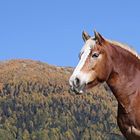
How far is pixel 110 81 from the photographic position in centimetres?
988

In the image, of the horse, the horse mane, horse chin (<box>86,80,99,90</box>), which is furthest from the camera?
the horse mane

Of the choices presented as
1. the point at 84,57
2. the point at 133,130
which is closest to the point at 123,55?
the point at 84,57

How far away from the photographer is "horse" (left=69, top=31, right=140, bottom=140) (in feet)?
31.3

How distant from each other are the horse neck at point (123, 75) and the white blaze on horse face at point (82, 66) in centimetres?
46

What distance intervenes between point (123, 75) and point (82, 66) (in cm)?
87

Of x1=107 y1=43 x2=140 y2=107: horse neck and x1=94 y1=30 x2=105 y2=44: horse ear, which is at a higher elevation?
x1=94 y1=30 x2=105 y2=44: horse ear

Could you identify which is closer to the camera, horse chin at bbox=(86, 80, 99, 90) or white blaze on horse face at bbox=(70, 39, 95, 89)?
white blaze on horse face at bbox=(70, 39, 95, 89)

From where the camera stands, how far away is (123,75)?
9.94 metres

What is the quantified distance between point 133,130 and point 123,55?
1.60 m

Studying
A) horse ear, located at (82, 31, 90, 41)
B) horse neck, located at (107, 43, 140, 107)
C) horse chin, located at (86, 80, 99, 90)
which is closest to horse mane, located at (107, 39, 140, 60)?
horse neck, located at (107, 43, 140, 107)

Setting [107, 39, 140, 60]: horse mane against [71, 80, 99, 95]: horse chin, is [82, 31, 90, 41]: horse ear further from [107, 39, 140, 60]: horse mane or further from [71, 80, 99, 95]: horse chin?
[71, 80, 99, 95]: horse chin

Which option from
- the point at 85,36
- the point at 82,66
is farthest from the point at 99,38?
the point at 82,66

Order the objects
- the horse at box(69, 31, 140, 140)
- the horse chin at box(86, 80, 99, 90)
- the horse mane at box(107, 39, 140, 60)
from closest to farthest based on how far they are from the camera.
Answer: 1. the horse at box(69, 31, 140, 140)
2. the horse chin at box(86, 80, 99, 90)
3. the horse mane at box(107, 39, 140, 60)

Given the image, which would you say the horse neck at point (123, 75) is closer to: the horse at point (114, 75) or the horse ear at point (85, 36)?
the horse at point (114, 75)
